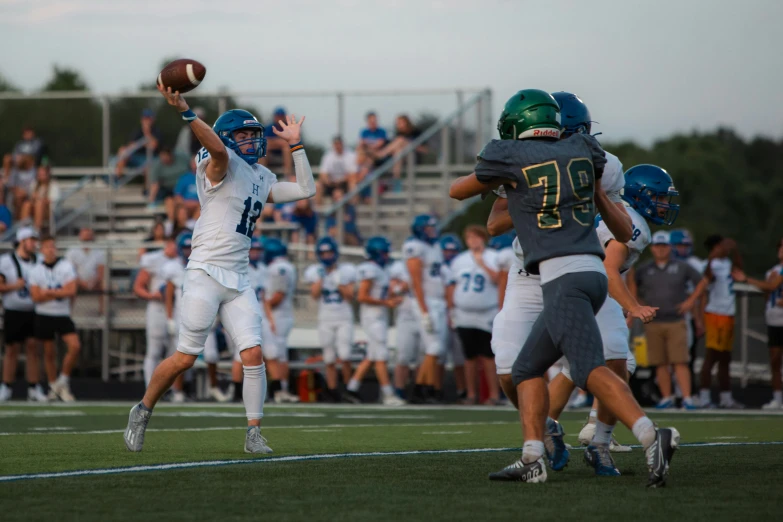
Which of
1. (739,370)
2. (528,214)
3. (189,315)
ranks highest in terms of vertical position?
(528,214)

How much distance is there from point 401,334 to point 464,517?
10.1 metres

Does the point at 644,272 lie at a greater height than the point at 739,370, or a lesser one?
greater

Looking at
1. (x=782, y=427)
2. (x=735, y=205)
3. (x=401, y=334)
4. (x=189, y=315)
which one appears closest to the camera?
(x=189, y=315)

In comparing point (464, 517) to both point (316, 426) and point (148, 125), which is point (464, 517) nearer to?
point (316, 426)

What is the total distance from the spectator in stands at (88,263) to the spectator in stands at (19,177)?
11.1 ft

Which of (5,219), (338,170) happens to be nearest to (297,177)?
(338,170)

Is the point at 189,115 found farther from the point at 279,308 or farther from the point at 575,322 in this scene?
the point at 279,308

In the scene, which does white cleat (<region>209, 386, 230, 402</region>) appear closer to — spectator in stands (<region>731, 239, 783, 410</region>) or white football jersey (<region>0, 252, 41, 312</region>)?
white football jersey (<region>0, 252, 41, 312</region>)

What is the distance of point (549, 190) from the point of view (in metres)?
5.41

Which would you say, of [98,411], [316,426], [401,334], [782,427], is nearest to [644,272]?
[401,334]

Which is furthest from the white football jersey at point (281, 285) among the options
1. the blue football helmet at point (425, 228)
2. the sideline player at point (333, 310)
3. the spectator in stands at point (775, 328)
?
the spectator in stands at point (775, 328)

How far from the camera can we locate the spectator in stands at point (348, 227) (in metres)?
18.2

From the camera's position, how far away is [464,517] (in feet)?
14.9

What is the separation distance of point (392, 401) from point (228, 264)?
7.35 metres
